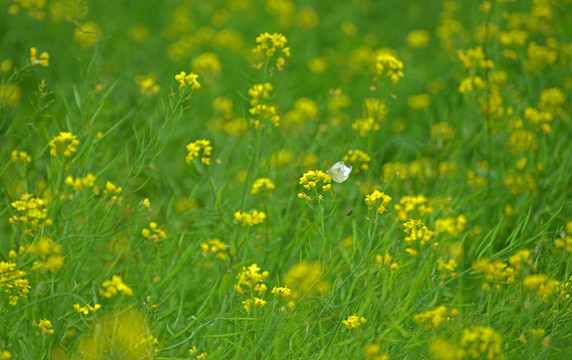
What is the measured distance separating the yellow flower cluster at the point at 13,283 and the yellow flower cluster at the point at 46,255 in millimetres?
60

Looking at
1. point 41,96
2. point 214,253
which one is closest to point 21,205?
point 41,96

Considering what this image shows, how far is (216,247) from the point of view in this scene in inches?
86.6

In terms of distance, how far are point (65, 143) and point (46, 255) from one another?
416 mm

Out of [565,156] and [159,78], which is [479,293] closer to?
[565,156]

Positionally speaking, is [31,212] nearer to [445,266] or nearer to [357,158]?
[357,158]

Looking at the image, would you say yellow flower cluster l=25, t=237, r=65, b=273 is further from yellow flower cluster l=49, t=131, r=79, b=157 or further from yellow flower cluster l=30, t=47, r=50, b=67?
yellow flower cluster l=30, t=47, r=50, b=67

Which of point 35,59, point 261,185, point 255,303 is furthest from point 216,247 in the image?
point 35,59

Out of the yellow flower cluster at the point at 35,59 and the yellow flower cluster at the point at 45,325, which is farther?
the yellow flower cluster at the point at 35,59

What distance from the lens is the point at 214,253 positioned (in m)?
2.34

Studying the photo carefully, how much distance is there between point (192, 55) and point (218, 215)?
7.03 ft

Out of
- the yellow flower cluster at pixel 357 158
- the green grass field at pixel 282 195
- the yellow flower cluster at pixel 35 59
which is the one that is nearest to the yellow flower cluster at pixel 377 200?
the green grass field at pixel 282 195

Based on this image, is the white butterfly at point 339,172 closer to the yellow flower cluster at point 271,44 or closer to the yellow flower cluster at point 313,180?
the yellow flower cluster at point 313,180

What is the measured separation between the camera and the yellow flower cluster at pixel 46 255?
1.85 meters

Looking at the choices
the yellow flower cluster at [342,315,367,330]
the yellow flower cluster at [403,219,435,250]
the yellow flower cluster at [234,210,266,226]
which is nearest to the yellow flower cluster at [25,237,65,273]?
the yellow flower cluster at [234,210,266,226]
